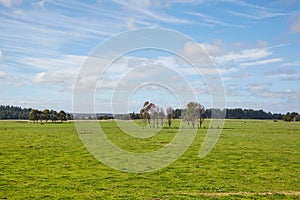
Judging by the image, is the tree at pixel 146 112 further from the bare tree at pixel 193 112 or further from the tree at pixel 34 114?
the tree at pixel 34 114

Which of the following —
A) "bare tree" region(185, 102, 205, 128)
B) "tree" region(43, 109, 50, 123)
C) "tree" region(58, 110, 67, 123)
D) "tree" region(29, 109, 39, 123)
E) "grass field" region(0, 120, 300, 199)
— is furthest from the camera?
"tree" region(58, 110, 67, 123)

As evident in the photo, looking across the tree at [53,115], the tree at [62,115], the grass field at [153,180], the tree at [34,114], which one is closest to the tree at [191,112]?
the grass field at [153,180]

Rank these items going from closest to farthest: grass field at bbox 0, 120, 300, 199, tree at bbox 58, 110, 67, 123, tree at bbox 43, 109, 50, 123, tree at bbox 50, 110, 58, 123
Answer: grass field at bbox 0, 120, 300, 199 → tree at bbox 43, 109, 50, 123 → tree at bbox 58, 110, 67, 123 → tree at bbox 50, 110, 58, 123

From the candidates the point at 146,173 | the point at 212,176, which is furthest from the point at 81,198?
the point at 212,176

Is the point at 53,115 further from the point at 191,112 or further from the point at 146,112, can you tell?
the point at 191,112

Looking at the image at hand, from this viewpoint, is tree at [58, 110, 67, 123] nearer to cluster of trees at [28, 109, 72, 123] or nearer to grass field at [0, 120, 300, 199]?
cluster of trees at [28, 109, 72, 123]

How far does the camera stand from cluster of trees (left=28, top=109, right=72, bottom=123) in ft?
541

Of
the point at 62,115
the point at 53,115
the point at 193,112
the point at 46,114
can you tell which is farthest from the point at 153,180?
the point at 53,115

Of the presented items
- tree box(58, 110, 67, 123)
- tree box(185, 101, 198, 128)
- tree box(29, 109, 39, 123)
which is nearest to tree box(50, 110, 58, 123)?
tree box(58, 110, 67, 123)

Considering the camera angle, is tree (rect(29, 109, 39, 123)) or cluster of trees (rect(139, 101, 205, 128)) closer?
cluster of trees (rect(139, 101, 205, 128))

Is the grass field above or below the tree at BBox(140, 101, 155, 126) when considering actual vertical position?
below

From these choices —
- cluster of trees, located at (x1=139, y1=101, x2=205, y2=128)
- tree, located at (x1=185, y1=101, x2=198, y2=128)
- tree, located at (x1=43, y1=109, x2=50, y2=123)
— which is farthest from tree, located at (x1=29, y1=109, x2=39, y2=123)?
tree, located at (x1=185, y1=101, x2=198, y2=128)

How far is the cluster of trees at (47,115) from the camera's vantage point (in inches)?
6486

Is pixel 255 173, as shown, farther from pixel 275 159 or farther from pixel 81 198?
pixel 81 198
